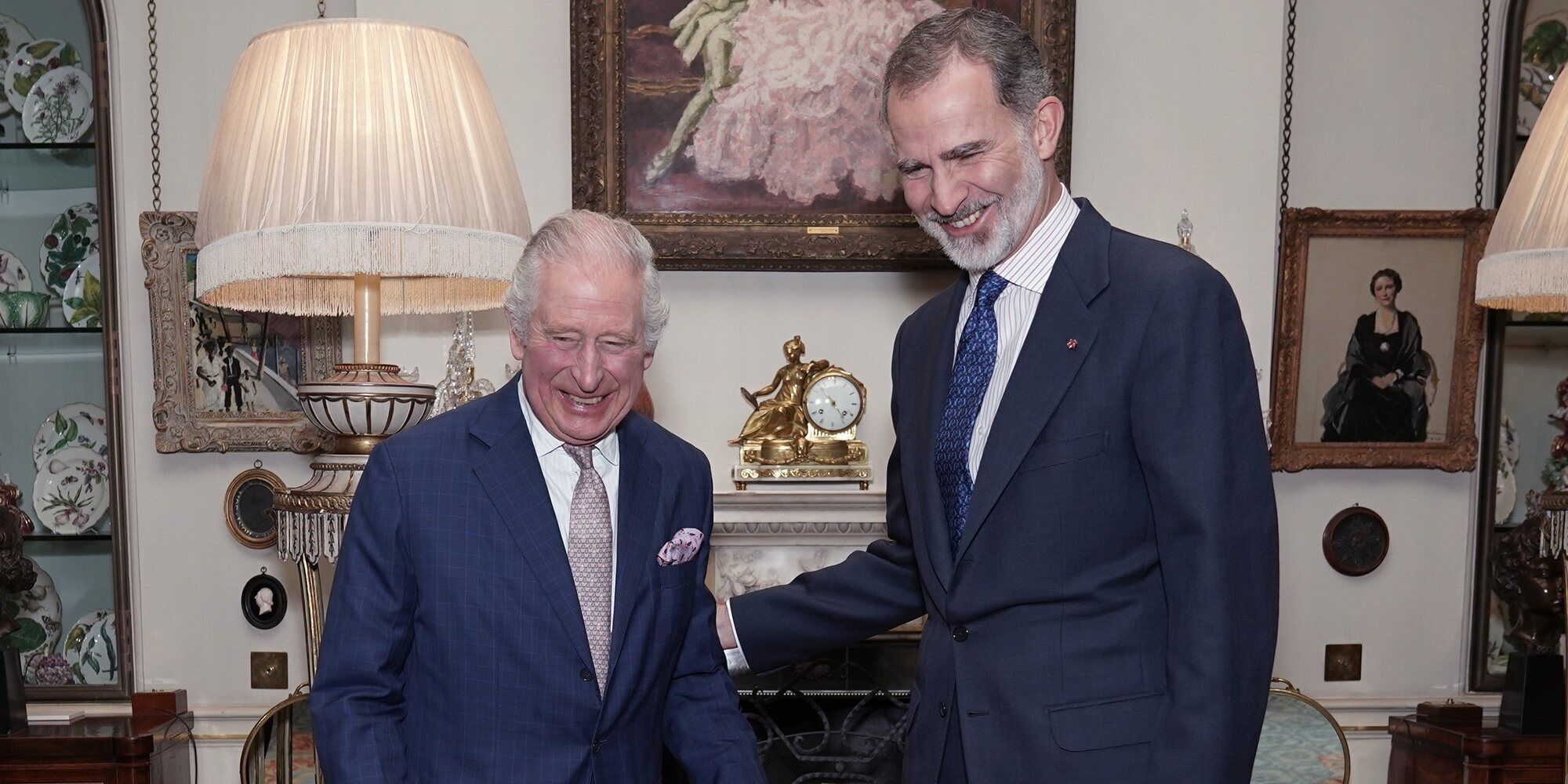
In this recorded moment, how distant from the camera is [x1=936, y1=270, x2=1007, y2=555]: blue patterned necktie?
1.91m

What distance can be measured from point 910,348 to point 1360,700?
2963 millimetres

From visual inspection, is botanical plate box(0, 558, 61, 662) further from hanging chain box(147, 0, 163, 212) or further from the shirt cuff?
the shirt cuff

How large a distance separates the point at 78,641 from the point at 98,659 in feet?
0.30

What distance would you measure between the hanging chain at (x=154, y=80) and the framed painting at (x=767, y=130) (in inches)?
57.2

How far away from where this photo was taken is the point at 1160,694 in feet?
5.80

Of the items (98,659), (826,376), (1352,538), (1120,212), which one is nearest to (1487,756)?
(1352,538)

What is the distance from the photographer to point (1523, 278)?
125 inches

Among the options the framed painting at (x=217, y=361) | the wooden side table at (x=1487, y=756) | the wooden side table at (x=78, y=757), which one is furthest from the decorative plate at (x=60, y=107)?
the wooden side table at (x=1487, y=756)

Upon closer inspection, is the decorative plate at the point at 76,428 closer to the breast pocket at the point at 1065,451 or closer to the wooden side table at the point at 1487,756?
the breast pocket at the point at 1065,451

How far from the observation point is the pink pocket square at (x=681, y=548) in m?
1.93

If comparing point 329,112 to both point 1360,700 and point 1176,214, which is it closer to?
point 1176,214

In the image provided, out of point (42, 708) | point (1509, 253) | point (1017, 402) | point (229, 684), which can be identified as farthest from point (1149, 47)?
point (42, 708)

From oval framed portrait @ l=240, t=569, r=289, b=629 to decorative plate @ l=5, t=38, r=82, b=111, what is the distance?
1.79m

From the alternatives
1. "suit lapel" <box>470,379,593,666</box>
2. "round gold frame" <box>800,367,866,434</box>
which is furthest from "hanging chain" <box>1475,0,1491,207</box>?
"suit lapel" <box>470,379,593,666</box>
